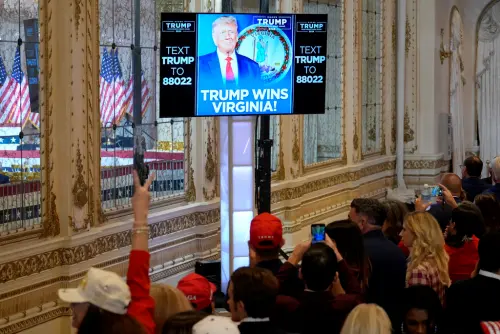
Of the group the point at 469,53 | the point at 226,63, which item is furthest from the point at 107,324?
the point at 469,53

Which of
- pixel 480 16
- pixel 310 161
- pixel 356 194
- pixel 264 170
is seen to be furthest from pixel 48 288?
pixel 480 16

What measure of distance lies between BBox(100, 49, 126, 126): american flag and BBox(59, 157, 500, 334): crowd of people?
200cm

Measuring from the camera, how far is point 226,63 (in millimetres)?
6367

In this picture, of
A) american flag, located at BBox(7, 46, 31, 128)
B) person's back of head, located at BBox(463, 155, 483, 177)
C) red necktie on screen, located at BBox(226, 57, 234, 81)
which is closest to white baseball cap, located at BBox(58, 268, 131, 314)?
american flag, located at BBox(7, 46, 31, 128)

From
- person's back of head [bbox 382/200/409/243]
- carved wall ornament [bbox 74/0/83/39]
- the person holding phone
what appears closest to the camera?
the person holding phone

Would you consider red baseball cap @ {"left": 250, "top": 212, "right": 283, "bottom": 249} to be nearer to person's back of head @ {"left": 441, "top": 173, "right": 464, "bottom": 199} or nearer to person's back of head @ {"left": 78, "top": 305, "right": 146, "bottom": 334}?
person's back of head @ {"left": 78, "top": 305, "right": 146, "bottom": 334}

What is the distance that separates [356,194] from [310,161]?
1303 mm

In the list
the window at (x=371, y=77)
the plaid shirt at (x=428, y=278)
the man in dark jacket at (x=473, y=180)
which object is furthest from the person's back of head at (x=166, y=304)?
the window at (x=371, y=77)

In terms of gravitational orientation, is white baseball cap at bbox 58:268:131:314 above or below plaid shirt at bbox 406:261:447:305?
above

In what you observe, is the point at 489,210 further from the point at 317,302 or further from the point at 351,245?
the point at 317,302

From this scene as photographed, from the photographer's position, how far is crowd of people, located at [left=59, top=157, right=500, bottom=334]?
3000mm

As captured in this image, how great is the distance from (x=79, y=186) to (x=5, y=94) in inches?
32.2

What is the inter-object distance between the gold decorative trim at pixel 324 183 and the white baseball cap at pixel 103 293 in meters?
6.20

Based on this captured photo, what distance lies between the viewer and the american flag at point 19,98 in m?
5.69
